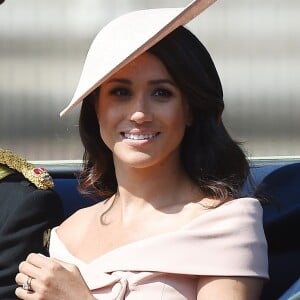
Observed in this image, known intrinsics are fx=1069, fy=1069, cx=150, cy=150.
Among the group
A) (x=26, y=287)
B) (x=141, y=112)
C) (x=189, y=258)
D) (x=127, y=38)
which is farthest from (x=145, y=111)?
(x=26, y=287)

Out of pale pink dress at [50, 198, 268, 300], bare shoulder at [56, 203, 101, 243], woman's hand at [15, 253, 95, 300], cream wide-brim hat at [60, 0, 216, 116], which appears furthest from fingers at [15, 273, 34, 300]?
cream wide-brim hat at [60, 0, 216, 116]

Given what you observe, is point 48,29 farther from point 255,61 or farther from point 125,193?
point 125,193

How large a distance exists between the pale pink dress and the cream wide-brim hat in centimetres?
31

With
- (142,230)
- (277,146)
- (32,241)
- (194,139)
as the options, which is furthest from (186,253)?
(277,146)

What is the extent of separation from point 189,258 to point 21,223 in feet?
1.51

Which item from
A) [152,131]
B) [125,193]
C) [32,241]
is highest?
[152,131]

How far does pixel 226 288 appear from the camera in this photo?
1.88 m

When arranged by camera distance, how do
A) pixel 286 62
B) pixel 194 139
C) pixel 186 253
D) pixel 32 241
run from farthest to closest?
1. pixel 286 62
2. pixel 32 241
3. pixel 194 139
4. pixel 186 253

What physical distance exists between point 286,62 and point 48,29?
24.6 inches

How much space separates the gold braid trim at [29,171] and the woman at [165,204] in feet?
0.56

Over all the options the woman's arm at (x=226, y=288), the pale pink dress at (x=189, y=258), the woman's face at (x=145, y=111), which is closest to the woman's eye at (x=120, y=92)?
the woman's face at (x=145, y=111)

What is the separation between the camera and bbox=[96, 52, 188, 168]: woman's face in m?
1.97

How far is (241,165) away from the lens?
2.08 metres

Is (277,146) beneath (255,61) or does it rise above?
beneath
